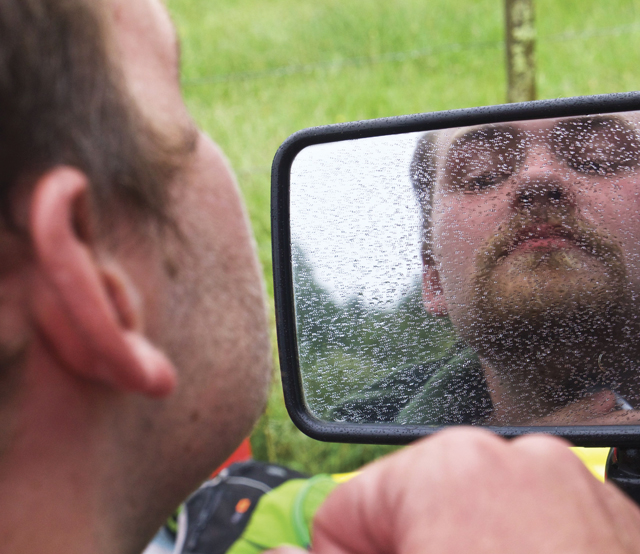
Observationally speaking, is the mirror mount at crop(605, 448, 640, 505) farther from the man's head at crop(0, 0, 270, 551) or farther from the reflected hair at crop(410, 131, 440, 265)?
the man's head at crop(0, 0, 270, 551)

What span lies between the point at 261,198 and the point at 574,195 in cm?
289

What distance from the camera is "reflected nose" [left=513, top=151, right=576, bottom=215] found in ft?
3.17

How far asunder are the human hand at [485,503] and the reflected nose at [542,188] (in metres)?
0.42

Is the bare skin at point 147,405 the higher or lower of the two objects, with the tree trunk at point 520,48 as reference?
higher

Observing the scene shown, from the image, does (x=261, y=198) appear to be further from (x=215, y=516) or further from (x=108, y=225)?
(x=108, y=225)

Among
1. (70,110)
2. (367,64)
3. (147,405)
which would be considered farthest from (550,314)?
(367,64)

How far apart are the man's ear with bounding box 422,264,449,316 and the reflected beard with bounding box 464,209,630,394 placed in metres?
0.04

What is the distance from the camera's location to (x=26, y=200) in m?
0.60

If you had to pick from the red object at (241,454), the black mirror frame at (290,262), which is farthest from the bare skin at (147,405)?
the red object at (241,454)

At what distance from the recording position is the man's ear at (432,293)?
1.01 m

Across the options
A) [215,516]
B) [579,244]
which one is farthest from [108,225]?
[215,516]

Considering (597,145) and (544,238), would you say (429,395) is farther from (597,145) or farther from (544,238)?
(597,145)

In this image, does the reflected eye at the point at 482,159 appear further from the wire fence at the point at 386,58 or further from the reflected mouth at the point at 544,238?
the wire fence at the point at 386,58

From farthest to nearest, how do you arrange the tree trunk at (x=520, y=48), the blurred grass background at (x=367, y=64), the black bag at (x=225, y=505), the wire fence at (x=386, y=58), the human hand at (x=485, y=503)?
the wire fence at (x=386, y=58)
the blurred grass background at (x=367, y=64)
the tree trunk at (x=520, y=48)
the black bag at (x=225, y=505)
the human hand at (x=485, y=503)
